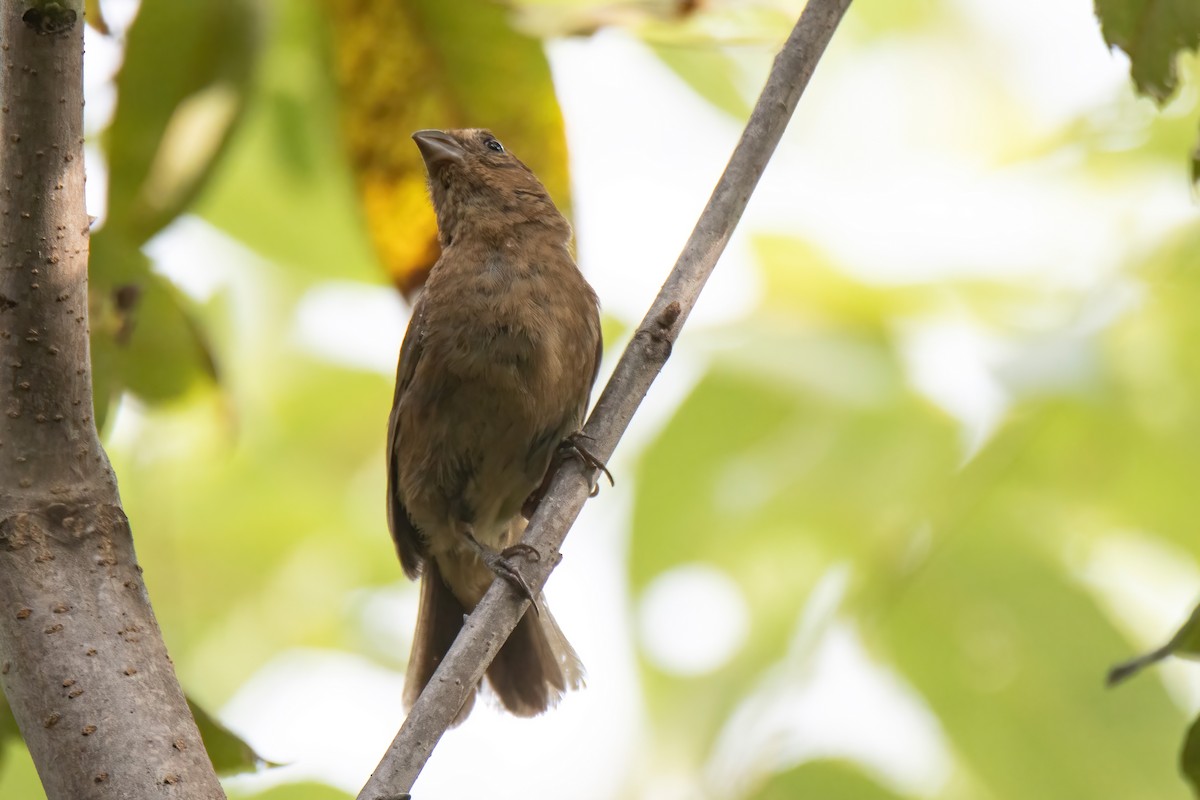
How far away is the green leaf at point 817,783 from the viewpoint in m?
2.68

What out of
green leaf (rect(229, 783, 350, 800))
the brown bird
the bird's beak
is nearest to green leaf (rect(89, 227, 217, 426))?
green leaf (rect(229, 783, 350, 800))

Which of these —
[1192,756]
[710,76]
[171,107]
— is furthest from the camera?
[710,76]

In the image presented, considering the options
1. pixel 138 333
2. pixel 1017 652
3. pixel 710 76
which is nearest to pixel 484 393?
pixel 710 76

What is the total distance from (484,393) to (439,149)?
2.54 feet

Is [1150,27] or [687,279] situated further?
[687,279]

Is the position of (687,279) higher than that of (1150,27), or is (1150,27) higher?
(1150,27)

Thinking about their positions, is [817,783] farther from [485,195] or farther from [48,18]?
[485,195]

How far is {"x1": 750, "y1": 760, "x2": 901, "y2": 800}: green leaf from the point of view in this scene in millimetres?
2682

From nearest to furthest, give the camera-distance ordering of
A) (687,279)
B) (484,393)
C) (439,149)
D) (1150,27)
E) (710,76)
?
(1150,27) → (687,279) → (710,76) → (484,393) → (439,149)

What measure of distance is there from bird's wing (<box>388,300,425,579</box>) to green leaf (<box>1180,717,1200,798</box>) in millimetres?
2542

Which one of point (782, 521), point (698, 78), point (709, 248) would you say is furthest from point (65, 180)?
point (698, 78)

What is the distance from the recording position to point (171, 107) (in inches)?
117

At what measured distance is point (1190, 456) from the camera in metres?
2.90

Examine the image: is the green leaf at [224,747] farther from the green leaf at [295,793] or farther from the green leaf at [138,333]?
the green leaf at [138,333]
